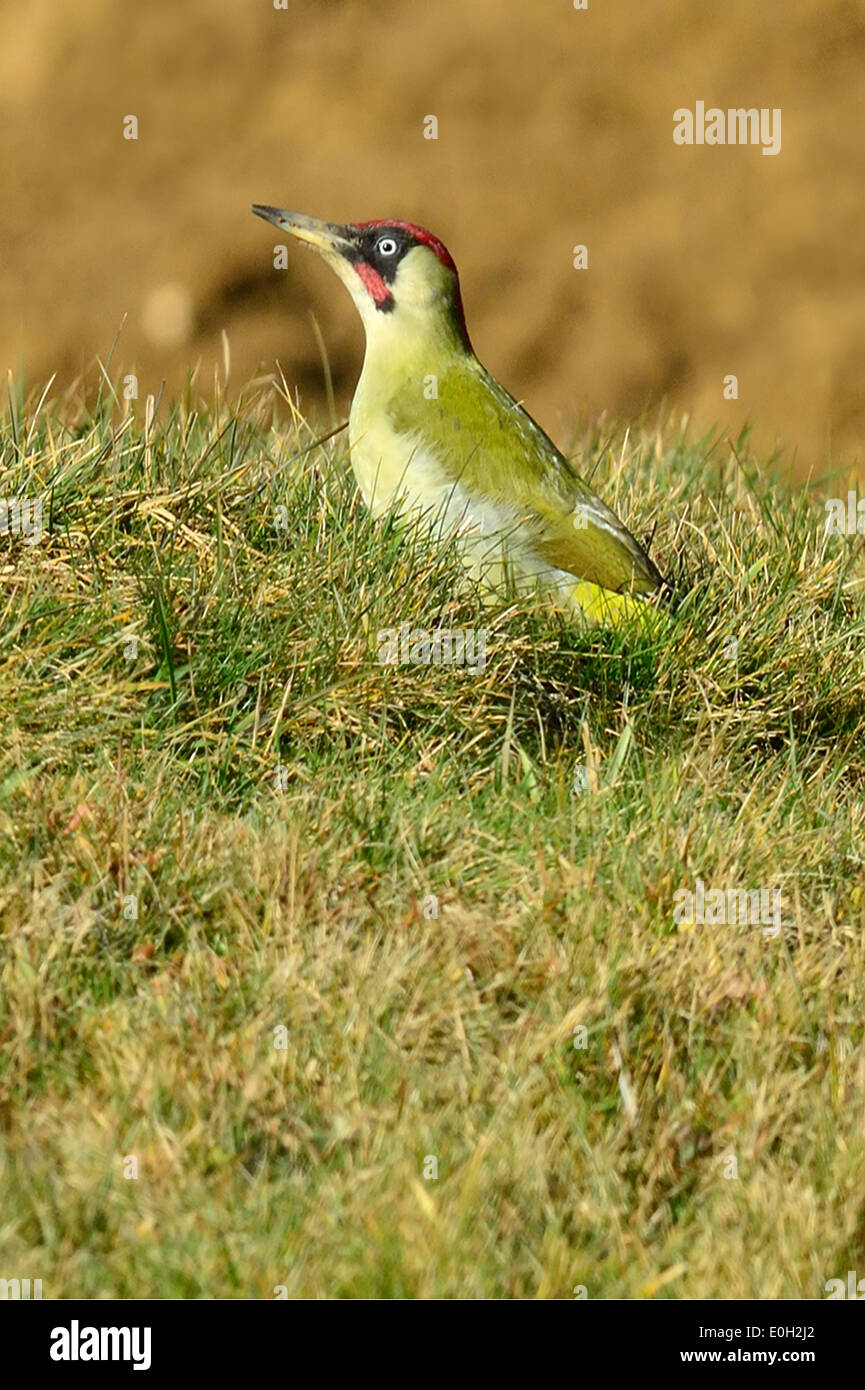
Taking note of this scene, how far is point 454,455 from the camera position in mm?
4766

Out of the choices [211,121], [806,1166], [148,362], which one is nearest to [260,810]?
[806,1166]

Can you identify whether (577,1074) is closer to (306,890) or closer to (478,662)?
(306,890)

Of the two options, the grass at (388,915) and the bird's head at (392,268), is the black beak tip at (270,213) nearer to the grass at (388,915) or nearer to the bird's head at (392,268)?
the bird's head at (392,268)

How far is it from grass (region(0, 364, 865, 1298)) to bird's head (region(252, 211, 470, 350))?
0.53 metres

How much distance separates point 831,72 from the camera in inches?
386

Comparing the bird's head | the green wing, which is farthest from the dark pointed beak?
the green wing

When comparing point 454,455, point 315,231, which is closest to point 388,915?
point 454,455

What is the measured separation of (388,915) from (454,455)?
1746 mm

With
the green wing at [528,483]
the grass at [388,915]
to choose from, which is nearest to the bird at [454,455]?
the green wing at [528,483]

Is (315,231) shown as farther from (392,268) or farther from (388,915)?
(388,915)

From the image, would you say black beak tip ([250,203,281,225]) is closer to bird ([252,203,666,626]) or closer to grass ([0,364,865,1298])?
bird ([252,203,666,626])

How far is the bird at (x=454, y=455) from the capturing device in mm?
4680

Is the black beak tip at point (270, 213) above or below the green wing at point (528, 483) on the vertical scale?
above

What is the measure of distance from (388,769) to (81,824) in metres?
0.78
